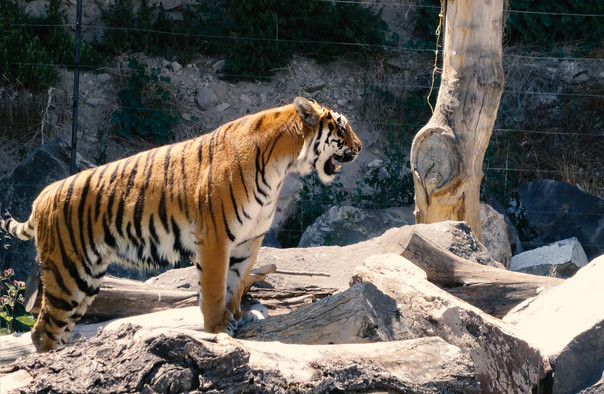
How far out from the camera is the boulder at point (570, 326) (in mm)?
4227

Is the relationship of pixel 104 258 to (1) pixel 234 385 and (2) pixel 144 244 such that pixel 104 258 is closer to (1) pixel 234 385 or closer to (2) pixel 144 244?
(2) pixel 144 244

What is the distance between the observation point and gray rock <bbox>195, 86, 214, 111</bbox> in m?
10.9

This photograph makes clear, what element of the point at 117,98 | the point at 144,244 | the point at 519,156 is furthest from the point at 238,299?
the point at 519,156

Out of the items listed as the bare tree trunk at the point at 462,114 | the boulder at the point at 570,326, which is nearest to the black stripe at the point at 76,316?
the boulder at the point at 570,326

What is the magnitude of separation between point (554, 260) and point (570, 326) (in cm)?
349

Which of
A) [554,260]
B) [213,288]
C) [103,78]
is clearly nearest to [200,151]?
[213,288]

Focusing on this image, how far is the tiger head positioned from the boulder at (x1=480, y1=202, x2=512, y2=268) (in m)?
2.99

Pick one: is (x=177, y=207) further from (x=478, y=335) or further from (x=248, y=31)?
(x=248, y=31)

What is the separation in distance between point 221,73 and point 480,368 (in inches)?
313

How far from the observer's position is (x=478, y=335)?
411 centimetres

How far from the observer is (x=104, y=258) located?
523 cm

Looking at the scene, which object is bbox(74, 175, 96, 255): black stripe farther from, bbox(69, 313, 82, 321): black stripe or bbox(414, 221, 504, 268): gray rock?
bbox(414, 221, 504, 268): gray rock

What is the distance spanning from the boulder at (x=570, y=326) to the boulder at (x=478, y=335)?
141mm

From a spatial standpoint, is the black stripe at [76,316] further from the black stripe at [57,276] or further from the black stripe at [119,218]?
the black stripe at [119,218]
